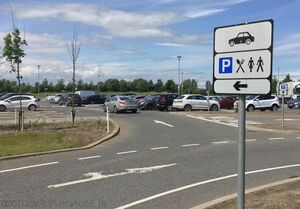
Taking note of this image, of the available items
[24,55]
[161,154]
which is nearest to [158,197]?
[161,154]

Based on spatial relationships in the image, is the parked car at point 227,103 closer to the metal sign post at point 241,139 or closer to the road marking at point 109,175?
the road marking at point 109,175

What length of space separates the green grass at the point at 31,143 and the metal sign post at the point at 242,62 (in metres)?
10.5

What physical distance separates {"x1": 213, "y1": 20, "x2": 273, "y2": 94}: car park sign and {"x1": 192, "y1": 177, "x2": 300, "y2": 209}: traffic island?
3.38 metres

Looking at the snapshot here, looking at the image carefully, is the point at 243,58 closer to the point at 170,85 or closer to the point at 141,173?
the point at 141,173

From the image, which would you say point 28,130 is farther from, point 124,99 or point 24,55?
point 124,99

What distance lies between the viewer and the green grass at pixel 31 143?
47.8 ft

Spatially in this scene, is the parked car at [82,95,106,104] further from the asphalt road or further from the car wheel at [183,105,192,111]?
the asphalt road

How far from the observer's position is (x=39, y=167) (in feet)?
38.4

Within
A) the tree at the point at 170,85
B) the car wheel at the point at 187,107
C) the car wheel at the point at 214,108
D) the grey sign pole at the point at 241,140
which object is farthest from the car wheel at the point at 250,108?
the tree at the point at 170,85

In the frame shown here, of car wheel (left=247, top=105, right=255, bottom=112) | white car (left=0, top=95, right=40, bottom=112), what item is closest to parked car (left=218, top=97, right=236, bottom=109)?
car wheel (left=247, top=105, right=255, bottom=112)

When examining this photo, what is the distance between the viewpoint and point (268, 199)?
25.1 feet

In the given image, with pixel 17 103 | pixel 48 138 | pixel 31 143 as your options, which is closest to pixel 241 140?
pixel 31 143

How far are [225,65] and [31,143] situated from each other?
1294cm

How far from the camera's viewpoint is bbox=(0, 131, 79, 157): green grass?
47.8ft
